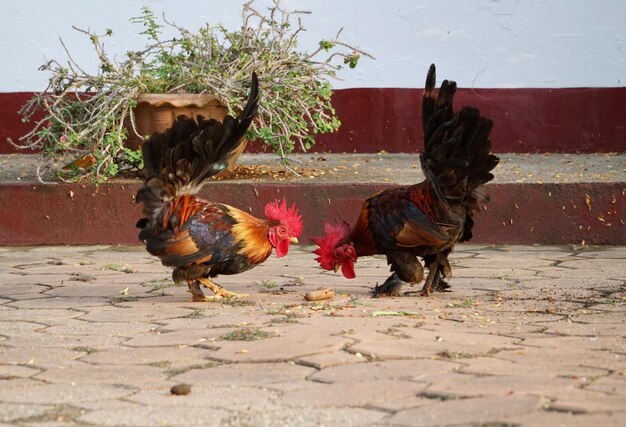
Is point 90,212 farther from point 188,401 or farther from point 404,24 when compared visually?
point 188,401

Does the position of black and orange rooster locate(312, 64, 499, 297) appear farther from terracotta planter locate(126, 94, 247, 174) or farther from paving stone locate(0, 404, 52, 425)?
paving stone locate(0, 404, 52, 425)

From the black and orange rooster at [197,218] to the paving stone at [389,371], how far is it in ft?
5.66

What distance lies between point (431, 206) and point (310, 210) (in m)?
2.34

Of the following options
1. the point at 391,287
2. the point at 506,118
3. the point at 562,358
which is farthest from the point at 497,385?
the point at 506,118

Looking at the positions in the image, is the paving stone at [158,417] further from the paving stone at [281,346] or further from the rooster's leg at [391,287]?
the rooster's leg at [391,287]

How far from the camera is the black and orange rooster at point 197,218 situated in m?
5.49

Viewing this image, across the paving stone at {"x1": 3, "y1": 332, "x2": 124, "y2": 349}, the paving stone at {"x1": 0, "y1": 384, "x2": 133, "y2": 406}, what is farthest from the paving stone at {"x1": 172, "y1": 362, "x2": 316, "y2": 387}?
the paving stone at {"x1": 3, "y1": 332, "x2": 124, "y2": 349}

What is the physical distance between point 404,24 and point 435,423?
21.9 feet

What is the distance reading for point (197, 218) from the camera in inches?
218

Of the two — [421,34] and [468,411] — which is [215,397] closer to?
[468,411]

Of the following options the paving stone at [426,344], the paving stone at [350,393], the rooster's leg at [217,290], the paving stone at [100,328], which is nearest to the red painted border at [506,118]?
the rooster's leg at [217,290]

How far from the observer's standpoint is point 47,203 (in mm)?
7969

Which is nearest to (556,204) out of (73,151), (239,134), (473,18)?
(473,18)

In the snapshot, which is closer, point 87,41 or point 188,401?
point 188,401
